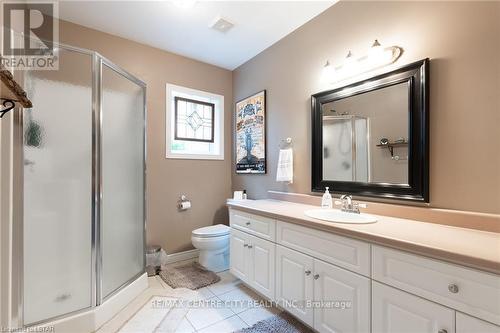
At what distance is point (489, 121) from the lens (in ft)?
3.88

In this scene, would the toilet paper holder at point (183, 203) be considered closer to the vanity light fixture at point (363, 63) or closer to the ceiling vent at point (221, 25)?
the ceiling vent at point (221, 25)

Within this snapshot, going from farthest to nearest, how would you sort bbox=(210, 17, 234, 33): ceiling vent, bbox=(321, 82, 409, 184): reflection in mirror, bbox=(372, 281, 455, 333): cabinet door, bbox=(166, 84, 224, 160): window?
bbox=(166, 84, 224, 160): window
bbox=(210, 17, 234, 33): ceiling vent
bbox=(321, 82, 409, 184): reflection in mirror
bbox=(372, 281, 455, 333): cabinet door

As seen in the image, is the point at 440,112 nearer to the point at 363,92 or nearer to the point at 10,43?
the point at 363,92

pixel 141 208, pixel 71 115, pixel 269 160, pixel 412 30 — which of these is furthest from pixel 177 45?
pixel 412 30

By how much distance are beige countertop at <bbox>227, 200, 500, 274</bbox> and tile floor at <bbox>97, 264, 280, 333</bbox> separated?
91cm

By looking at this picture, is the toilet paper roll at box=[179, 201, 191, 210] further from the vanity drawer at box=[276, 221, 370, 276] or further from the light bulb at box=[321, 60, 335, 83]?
the light bulb at box=[321, 60, 335, 83]

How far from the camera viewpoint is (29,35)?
1925mm

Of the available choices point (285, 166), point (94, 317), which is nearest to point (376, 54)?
point (285, 166)

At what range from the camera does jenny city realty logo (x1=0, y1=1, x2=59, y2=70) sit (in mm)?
1485

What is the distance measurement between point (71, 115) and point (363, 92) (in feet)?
7.08

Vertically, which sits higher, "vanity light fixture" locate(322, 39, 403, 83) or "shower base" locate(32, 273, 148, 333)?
"vanity light fixture" locate(322, 39, 403, 83)

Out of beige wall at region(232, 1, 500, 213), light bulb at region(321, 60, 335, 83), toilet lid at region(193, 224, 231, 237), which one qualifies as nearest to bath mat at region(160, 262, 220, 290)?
toilet lid at region(193, 224, 231, 237)

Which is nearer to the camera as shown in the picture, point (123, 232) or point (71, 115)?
point (71, 115)

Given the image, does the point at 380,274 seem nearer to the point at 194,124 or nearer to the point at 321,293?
the point at 321,293
